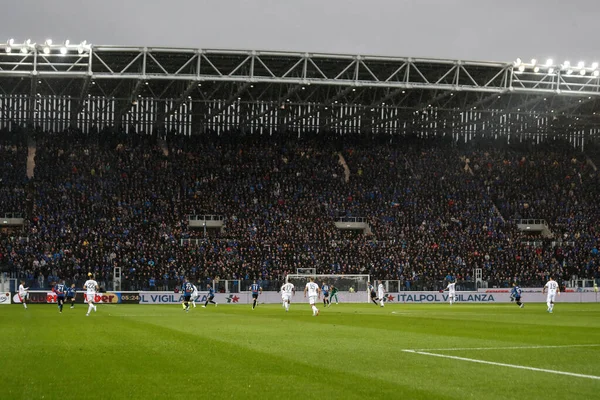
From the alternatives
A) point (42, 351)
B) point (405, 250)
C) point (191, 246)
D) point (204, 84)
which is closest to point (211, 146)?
point (204, 84)

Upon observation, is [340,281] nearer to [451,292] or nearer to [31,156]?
[451,292]

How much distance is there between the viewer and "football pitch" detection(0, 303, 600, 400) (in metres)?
11.5

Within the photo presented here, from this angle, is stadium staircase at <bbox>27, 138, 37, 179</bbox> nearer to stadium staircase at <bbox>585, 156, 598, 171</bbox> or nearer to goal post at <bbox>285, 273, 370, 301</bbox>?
goal post at <bbox>285, 273, 370, 301</bbox>

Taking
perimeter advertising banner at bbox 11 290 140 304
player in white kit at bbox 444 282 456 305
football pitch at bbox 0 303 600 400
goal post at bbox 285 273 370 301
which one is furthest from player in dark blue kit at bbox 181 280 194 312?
player in white kit at bbox 444 282 456 305

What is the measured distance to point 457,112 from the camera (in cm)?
7412

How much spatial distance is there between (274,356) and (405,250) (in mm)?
47364

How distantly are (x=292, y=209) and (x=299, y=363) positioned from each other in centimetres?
5079

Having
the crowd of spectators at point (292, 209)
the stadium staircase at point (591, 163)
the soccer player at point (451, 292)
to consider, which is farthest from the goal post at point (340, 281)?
the stadium staircase at point (591, 163)

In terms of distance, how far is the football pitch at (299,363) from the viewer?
11.5 meters

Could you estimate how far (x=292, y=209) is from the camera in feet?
216

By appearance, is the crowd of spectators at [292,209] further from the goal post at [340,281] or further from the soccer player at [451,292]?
the soccer player at [451,292]

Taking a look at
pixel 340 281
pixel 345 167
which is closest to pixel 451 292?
pixel 340 281

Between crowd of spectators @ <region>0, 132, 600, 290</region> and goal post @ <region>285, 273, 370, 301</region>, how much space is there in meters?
1.37

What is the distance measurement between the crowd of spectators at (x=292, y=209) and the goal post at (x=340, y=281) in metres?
→ 1.37
